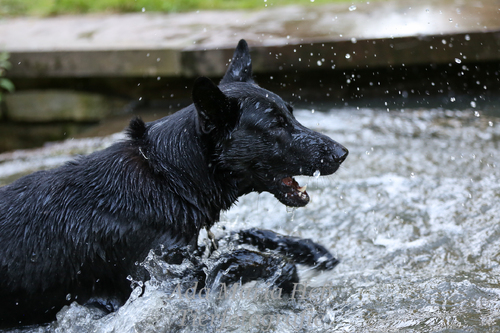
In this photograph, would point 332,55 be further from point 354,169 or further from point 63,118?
point 63,118

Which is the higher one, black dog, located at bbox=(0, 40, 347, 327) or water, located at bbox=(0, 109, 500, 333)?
black dog, located at bbox=(0, 40, 347, 327)

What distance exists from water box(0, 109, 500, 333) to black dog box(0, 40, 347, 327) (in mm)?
149

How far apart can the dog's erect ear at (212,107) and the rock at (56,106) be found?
3.94 metres

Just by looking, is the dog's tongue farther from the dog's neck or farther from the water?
the water

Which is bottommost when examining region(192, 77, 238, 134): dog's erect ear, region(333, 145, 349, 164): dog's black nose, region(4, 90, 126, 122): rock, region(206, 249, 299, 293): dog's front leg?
region(206, 249, 299, 293): dog's front leg

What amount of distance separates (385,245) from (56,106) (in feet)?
14.1

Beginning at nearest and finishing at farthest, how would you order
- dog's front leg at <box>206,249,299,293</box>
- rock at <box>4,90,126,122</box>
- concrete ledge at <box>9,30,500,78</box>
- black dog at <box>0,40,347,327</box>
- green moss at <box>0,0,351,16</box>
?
black dog at <box>0,40,347,327</box> → dog's front leg at <box>206,249,299,293</box> → concrete ledge at <box>9,30,500,78</box> → rock at <box>4,90,126,122</box> → green moss at <box>0,0,351,16</box>

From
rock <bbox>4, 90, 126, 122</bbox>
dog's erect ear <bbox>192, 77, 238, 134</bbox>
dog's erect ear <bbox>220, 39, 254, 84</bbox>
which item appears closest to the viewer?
dog's erect ear <bbox>192, 77, 238, 134</bbox>

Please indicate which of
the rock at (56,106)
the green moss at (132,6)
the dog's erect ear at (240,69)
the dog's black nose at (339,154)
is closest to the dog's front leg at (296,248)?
the dog's black nose at (339,154)

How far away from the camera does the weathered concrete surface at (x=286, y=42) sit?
5.38m

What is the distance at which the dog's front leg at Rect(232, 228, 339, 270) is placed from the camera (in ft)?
9.90

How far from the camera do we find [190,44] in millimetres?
5801

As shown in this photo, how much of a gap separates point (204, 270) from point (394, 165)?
2.28 meters

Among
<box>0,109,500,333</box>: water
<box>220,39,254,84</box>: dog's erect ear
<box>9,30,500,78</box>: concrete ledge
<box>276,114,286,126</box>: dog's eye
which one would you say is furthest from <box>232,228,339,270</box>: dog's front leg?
<box>9,30,500,78</box>: concrete ledge
